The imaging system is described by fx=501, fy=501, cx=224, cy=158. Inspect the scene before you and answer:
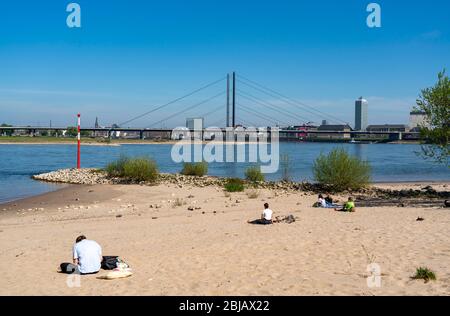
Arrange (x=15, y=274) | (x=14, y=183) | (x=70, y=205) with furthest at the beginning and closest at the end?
(x=14, y=183) → (x=70, y=205) → (x=15, y=274)

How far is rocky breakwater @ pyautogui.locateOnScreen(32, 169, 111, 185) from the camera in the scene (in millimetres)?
28234

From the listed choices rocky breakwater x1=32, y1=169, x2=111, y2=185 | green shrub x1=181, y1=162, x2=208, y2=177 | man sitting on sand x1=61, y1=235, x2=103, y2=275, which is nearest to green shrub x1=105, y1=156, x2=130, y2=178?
rocky breakwater x1=32, y1=169, x2=111, y2=185

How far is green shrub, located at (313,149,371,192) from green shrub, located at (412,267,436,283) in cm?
1538

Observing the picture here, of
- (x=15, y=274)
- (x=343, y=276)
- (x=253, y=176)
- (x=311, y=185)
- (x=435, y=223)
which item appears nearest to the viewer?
(x=343, y=276)

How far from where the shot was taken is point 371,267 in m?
7.71

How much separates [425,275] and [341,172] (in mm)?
15769

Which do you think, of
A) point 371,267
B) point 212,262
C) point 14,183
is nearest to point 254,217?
point 212,262

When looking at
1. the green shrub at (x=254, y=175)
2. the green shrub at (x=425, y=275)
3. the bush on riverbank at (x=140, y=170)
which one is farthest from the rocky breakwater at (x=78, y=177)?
the green shrub at (x=425, y=275)

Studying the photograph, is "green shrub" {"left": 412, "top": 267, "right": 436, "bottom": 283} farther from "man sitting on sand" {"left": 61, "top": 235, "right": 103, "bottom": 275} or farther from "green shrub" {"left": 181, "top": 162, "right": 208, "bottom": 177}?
"green shrub" {"left": 181, "top": 162, "right": 208, "bottom": 177}

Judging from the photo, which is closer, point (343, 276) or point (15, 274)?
point (343, 276)

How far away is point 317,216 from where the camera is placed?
45.3 feet
